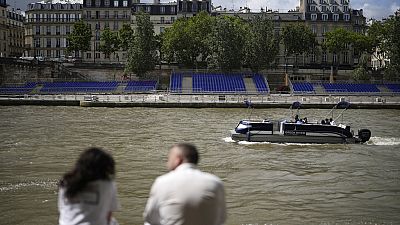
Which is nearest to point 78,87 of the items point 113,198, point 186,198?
point 113,198

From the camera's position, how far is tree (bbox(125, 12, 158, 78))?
8025 centimetres

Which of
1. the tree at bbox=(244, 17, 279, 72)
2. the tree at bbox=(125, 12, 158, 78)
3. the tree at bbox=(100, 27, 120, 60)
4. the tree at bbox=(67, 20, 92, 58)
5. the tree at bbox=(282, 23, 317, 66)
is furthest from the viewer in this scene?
the tree at bbox=(100, 27, 120, 60)

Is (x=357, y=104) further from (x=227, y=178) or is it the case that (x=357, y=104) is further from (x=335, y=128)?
(x=227, y=178)

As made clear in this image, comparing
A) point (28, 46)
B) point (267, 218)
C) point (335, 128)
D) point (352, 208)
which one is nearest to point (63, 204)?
point (267, 218)

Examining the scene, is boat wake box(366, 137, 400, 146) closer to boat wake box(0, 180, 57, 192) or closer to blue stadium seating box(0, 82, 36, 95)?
boat wake box(0, 180, 57, 192)

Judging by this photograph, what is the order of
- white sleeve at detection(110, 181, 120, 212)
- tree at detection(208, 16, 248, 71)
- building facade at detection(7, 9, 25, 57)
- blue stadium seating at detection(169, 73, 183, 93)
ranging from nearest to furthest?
white sleeve at detection(110, 181, 120, 212) → blue stadium seating at detection(169, 73, 183, 93) → tree at detection(208, 16, 248, 71) → building facade at detection(7, 9, 25, 57)

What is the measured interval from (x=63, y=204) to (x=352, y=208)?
12.2 m

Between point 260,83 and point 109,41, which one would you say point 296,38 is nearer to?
point 260,83

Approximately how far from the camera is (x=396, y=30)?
267 ft

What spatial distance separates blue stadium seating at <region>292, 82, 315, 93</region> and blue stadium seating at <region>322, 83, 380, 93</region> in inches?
73.7

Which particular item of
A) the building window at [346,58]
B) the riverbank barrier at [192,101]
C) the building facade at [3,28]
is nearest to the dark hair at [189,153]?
the riverbank barrier at [192,101]

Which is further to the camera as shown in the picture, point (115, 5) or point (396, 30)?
point (115, 5)

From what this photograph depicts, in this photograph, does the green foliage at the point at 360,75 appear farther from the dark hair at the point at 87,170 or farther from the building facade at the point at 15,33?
the dark hair at the point at 87,170

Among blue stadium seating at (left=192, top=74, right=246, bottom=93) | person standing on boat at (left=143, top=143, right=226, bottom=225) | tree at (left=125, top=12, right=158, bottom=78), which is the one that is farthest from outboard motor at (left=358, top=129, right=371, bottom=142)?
tree at (left=125, top=12, right=158, bottom=78)
